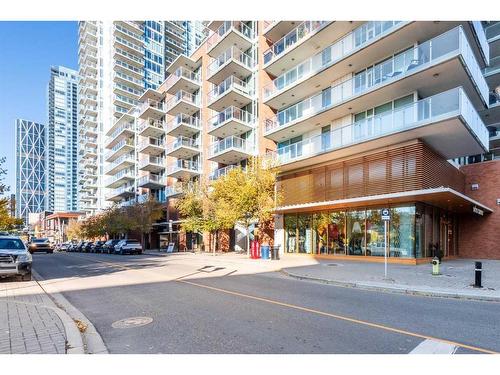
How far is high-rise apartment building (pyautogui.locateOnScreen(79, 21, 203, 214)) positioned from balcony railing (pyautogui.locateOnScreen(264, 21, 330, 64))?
1688 inches

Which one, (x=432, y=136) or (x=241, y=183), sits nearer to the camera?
(x=432, y=136)

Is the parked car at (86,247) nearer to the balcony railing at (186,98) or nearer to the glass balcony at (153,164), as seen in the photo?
the glass balcony at (153,164)

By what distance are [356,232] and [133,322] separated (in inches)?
715

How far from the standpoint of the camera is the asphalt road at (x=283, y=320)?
5.15 m

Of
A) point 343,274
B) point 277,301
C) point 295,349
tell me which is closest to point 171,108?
point 343,274

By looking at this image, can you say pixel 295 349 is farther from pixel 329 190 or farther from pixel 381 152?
pixel 329 190

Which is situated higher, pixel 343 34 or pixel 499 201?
pixel 343 34

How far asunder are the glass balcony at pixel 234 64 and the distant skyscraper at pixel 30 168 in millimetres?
189918

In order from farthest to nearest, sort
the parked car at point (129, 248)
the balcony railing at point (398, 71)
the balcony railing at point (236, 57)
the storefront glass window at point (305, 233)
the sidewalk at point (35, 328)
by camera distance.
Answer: the parked car at point (129, 248) < the balcony railing at point (236, 57) < the storefront glass window at point (305, 233) < the balcony railing at point (398, 71) < the sidewalk at point (35, 328)

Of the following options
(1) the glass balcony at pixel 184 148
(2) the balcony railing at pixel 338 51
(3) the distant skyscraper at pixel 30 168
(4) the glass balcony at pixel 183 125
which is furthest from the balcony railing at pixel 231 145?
(3) the distant skyscraper at pixel 30 168

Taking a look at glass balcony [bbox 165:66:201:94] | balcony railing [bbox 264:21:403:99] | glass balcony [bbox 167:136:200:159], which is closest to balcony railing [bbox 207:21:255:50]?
glass balcony [bbox 165:66:201:94]

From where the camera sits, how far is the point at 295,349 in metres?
4.93

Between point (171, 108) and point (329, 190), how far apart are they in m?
27.9

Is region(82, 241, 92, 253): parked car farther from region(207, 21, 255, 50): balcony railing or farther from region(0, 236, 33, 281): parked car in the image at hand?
region(0, 236, 33, 281): parked car
